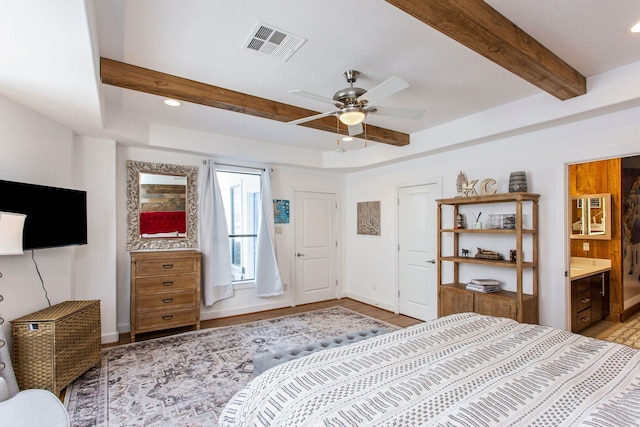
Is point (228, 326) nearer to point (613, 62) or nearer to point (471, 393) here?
point (471, 393)

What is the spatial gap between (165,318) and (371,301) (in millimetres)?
3243

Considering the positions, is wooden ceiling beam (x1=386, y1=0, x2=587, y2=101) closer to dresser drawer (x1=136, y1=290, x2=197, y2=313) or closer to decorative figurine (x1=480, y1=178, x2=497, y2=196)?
decorative figurine (x1=480, y1=178, x2=497, y2=196)

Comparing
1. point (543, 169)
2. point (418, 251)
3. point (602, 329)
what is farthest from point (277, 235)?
point (602, 329)

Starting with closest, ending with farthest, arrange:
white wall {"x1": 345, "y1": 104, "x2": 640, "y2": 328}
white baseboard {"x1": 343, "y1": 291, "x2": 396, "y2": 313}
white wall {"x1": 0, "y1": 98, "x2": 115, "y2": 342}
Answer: white wall {"x1": 0, "y1": 98, "x2": 115, "y2": 342} → white wall {"x1": 345, "y1": 104, "x2": 640, "y2": 328} → white baseboard {"x1": 343, "y1": 291, "x2": 396, "y2": 313}

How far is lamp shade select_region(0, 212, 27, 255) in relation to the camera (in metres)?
2.27

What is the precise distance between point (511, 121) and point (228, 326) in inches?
165

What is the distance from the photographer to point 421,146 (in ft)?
13.8

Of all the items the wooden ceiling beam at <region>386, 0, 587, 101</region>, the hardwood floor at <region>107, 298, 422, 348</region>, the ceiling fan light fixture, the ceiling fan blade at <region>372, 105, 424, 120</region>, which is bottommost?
the hardwood floor at <region>107, 298, 422, 348</region>

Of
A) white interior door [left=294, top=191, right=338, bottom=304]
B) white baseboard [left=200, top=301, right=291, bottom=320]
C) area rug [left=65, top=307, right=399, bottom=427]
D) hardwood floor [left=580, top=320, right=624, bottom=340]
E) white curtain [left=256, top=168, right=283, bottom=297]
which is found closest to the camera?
area rug [left=65, top=307, right=399, bottom=427]

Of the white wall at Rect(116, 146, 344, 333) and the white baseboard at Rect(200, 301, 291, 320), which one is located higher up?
the white wall at Rect(116, 146, 344, 333)

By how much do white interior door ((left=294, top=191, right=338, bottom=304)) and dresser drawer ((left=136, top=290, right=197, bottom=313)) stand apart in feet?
6.31

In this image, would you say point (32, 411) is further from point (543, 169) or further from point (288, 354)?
point (543, 169)

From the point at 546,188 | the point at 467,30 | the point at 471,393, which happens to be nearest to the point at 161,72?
the point at 467,30

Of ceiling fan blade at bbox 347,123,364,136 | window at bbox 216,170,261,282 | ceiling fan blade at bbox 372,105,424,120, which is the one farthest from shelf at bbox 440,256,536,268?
window at bbox 216,170,261,282
